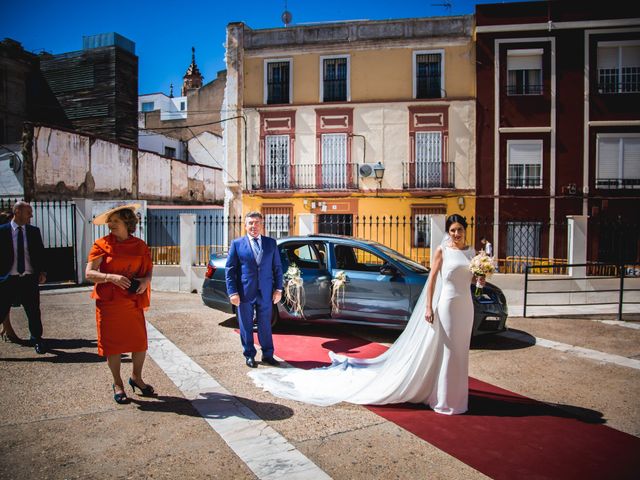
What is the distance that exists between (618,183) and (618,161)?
971mm

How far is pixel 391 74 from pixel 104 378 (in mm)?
18667

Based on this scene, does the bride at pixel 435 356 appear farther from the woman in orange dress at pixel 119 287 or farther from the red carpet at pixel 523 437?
the woman in orange dress at pixel 119 287

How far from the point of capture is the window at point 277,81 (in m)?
21.1

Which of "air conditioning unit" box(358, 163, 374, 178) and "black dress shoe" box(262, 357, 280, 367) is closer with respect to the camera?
"black dress shoe" box(262, 357, 280, 367)

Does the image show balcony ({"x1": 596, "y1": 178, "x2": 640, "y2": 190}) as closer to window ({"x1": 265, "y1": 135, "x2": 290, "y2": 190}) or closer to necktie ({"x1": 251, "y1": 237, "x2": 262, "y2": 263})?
window ({"x1": 265, "y1": 135, "x2": 290, "y2": 190})

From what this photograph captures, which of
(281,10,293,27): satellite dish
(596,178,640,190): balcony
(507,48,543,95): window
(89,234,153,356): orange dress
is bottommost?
(89,234,153,356): orange dress

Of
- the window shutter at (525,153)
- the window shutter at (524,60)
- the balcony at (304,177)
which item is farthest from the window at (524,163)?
the balcony at (304,177)

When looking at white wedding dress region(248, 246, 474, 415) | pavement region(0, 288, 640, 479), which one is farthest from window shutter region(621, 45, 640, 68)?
white wedding dress region(248, 246, 474, 415)

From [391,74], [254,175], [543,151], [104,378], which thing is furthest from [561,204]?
[104,378]

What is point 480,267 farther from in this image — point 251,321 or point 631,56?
point 631,56

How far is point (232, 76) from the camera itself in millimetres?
21266

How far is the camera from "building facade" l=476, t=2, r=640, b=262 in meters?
19.1

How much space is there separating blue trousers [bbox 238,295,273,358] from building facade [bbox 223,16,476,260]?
46.9 feet

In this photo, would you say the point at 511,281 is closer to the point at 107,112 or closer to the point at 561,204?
the point at 561,204
